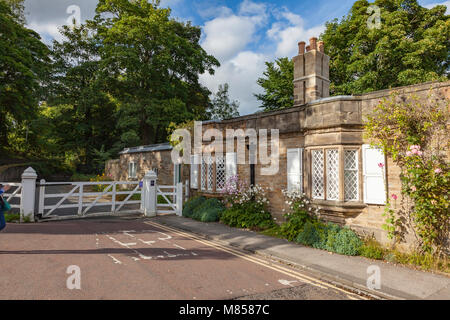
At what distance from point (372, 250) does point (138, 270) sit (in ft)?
20.0

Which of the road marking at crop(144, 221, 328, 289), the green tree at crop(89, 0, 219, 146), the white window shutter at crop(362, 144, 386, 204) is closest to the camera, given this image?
the road marking at crop(144, 221, 328, 289)

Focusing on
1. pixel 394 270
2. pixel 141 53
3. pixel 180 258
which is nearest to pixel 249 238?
pixel 180 258

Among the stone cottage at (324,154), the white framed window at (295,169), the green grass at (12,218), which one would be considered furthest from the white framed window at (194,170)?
the green grass at (12,218)

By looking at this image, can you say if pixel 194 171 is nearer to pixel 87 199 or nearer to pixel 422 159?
Result: pixel 87 199

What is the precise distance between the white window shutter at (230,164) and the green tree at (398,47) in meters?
13.0

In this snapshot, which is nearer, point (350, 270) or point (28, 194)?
point (350, 270)

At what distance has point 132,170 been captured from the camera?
2344 cm

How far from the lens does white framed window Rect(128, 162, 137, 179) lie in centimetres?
2306

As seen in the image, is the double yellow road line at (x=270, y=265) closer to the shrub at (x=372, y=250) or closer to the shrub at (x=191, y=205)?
the shrub at (x=372, y=250)

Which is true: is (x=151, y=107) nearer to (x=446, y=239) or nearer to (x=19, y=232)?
(x=19, y=232)

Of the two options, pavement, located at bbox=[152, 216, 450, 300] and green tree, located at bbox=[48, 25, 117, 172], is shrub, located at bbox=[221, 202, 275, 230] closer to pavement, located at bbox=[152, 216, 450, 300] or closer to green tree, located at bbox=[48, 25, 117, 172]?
pavement, located at bbox=[152, 216, 450, 300]

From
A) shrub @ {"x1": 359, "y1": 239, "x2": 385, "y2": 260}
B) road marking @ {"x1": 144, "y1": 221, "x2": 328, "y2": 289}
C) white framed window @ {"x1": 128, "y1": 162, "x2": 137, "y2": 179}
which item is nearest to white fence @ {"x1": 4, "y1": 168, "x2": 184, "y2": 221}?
road marking @ {"x1": 144, "y1": 221, "x2": 328, "y2": 289}

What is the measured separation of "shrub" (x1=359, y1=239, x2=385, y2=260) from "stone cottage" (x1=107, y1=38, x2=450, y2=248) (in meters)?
0.28

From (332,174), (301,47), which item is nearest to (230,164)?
(332,174)
